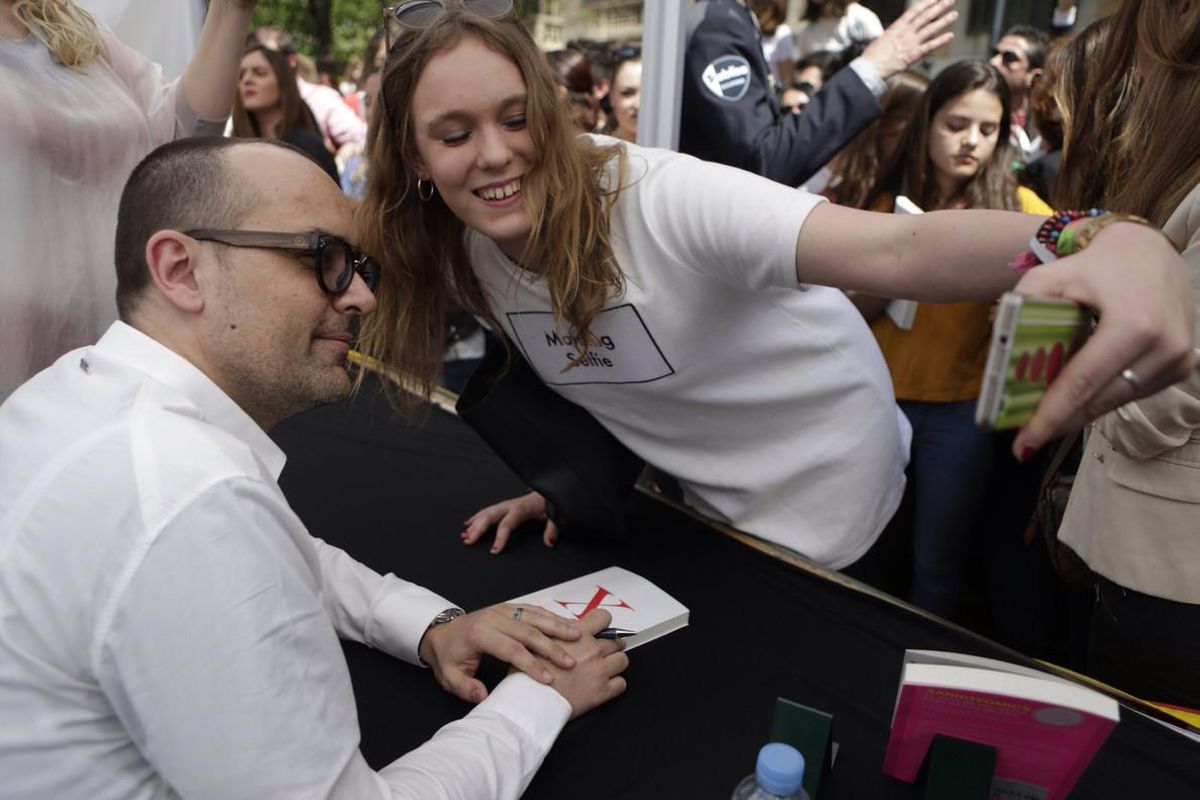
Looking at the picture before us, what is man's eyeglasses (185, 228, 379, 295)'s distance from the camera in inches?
40.6

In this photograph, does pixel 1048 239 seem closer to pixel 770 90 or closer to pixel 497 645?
pixel 497 645

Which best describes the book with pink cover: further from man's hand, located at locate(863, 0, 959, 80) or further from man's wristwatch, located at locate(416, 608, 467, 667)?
man's hand, located at locate(863, 0, 959, 80)

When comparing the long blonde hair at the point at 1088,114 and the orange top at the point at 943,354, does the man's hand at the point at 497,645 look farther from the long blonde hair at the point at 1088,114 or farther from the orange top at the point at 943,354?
the orange top at the point at 943,354

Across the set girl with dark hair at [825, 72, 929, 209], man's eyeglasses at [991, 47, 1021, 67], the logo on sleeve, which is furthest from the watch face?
Result: man's eyeglasses at [991, 47, 1021, 67]

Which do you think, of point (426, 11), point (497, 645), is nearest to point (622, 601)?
point (497, 645)

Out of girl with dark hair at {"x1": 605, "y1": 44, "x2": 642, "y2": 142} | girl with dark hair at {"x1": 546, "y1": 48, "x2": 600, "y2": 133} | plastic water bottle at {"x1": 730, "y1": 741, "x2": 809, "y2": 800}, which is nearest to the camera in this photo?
plastic water bottle at {"x1": 730, "y1": 741, "x2": 809, "y2": 800}

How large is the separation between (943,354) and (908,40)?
32.7 inches

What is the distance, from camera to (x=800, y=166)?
2338mm

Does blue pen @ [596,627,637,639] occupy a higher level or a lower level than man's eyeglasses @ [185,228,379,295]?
lower

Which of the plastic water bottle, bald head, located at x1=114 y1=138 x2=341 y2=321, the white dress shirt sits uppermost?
bald head, located at x1=114 y1=138 x2=341 y2=321

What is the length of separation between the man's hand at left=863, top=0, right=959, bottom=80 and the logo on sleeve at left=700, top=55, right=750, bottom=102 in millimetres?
320

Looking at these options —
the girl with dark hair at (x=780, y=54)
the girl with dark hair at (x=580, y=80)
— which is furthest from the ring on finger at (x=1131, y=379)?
the girl with dark hair at (x=780, y=54)

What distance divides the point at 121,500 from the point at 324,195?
484 mm

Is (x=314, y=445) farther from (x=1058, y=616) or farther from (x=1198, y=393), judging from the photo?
(x=1058, y=616)
